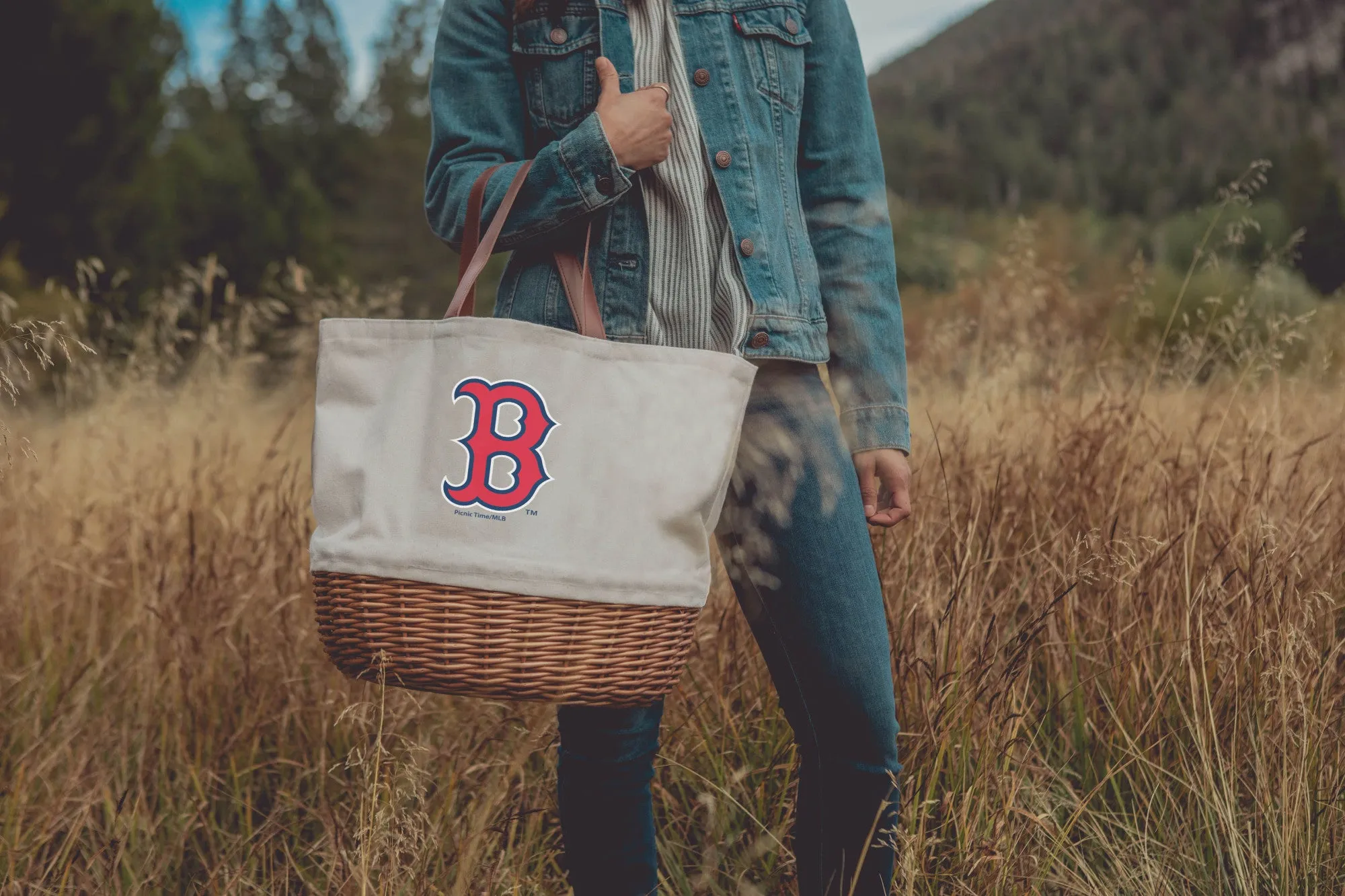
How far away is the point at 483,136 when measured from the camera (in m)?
1.38

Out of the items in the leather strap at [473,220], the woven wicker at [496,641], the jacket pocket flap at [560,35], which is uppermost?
the jacket pocket flap at [560,35]

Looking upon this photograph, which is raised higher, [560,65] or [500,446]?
[560,65]

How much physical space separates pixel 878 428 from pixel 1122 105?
4983cm

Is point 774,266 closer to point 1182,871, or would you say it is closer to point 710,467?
point 710,467

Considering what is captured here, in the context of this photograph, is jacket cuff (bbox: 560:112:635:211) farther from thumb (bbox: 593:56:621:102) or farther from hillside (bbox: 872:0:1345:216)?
hillside (bbox: 872:0:1345:216)

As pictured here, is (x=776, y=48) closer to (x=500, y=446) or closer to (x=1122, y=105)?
(x=500, y=446)

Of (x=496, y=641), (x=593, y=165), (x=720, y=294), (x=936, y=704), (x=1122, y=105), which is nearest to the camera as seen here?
(x=496, y=641)

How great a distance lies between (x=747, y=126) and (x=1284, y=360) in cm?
272

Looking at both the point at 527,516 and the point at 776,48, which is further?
the point at 776,48

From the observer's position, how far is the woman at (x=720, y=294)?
132 centimetres

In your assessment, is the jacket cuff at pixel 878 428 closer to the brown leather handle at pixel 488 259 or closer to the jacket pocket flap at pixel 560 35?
the brown leather handle at pixel 488 259

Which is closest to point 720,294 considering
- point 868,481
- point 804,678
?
point 868,481

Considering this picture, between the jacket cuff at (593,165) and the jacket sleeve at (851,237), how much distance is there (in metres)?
0.34

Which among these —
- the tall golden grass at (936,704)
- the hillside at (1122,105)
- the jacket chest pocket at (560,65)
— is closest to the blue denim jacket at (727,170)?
the jacket chest pocket at (560,65)
